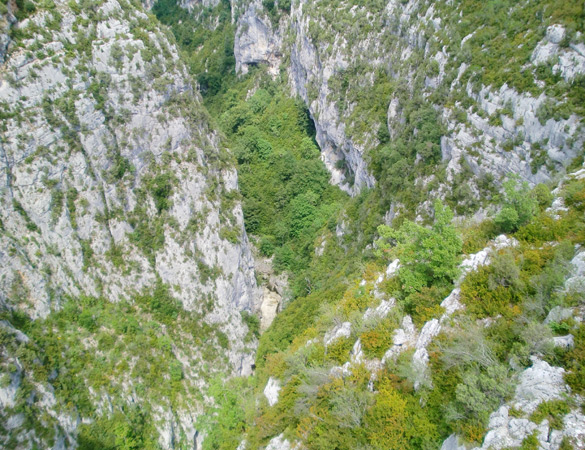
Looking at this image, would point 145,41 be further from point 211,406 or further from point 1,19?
point 211,406

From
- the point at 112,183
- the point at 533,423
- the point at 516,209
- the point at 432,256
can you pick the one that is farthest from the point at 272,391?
the point at 112,183

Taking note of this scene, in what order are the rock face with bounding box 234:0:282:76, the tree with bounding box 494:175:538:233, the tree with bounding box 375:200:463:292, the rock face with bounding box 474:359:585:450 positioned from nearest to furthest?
the rock face with bounding box 474:359:585:450 → the tree with bounding box 375:200:463:292 → the tree with bounding box 494:175:538:233 → the rock face with bounding box 234:0:282:76

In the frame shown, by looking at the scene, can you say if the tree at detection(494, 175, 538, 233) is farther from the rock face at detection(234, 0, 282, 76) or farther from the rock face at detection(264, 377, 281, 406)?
the rock face at detection(234, 0, 282, 76)

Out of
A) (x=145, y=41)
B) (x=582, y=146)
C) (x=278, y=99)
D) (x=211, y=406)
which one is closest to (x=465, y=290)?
(x=582, y=146)

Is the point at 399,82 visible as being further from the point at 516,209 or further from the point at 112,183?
the point at 112,183

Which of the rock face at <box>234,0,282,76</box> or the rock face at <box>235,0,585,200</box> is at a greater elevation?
the rock face at <box>234,0,282,76</box>

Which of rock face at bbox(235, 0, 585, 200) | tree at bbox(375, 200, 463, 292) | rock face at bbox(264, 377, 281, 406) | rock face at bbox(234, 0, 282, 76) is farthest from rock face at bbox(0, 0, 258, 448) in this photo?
rock face at bbox(234, 0, 282, 76)

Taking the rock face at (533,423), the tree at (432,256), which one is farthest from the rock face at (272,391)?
the rock face at (533,423)
